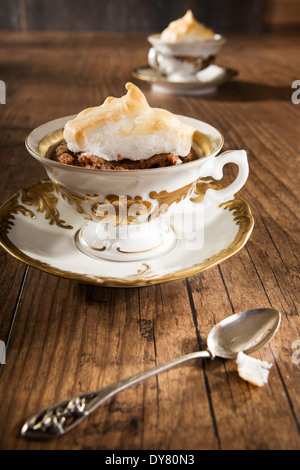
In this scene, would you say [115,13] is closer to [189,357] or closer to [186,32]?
[186,32]

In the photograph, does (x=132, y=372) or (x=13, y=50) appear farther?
(x=13, y=50)

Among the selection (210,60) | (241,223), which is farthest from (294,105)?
(241,223)

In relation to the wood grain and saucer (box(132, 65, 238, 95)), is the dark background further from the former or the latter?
saucer (box(132, 65, 238, 95))

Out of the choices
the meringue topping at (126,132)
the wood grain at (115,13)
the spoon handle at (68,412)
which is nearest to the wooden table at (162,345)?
the spoon handle at (68,412)

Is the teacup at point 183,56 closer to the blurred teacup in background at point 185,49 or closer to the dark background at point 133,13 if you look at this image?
the blurred teacup in background at point 185,49

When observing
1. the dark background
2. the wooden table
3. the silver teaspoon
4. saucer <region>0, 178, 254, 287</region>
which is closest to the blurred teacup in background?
the wooden table
